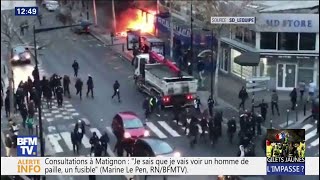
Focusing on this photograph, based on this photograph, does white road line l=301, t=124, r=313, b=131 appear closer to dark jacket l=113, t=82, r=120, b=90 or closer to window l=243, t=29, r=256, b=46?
window l=243, t=29, r=256, b=46

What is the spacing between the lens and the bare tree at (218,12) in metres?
4.39

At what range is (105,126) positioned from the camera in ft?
15.0

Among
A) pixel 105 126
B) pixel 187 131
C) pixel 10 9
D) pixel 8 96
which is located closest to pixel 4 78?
pixel 8 96

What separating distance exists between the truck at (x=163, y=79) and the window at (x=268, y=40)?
523 mm

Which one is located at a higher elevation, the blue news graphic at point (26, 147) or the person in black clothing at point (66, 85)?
the person in black clothing at point (66, 85)

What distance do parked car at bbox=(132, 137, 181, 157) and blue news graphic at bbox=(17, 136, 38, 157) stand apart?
0.64 meters

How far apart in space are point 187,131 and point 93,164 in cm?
73

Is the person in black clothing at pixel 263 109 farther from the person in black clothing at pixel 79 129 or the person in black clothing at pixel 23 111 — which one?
the person in black clothing at pixel 23 111

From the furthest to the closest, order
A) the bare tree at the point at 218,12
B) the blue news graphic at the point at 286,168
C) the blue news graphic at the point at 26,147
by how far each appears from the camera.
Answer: the bare tree at the point at 218,12, the blue news graphic at the point at 26,147, the blue news graphic at the point at 286,168

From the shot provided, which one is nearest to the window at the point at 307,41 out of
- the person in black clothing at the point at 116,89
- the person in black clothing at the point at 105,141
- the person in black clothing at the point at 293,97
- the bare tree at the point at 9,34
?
the person in black clothing at the point at 293,97

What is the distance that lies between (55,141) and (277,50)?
164cm

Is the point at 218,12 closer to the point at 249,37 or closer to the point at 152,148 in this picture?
the point at 249,37

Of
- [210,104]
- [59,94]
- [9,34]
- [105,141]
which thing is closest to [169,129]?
[210,104]

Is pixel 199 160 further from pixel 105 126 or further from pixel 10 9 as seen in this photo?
pixel 10 9
